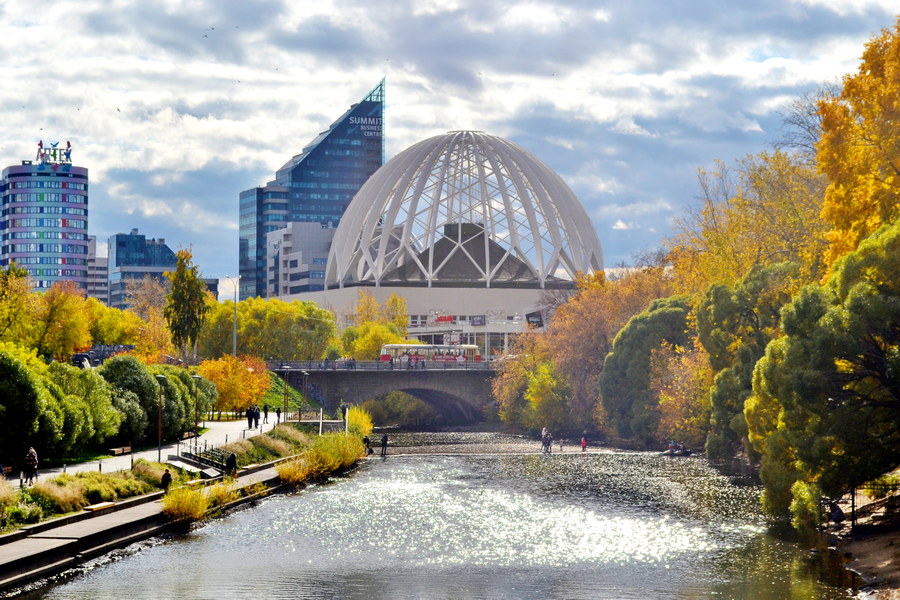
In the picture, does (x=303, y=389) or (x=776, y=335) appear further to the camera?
(x=303, y=389)

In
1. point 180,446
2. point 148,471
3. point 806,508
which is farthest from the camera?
point 180,446

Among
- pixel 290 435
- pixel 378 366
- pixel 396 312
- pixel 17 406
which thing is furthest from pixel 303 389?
pixel 17 406

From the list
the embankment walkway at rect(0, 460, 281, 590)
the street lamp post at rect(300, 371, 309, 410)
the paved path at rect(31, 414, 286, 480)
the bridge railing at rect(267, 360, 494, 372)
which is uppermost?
the bridge railing at rect(267, 360, 494, 372)

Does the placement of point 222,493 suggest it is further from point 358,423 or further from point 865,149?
point 358,423

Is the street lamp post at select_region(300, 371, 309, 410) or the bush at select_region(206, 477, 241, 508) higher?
the street lamp post at select_region(300, 371, 309, 410)

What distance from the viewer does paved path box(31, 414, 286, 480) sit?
142 feet

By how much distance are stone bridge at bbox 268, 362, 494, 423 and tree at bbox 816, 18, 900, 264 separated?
62.9 meters

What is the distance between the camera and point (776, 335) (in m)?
48.3

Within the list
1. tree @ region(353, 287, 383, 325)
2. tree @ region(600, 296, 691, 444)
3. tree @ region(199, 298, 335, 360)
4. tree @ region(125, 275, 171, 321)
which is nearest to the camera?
tree @ region(600, 296, 691, 444)

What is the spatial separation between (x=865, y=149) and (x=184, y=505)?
25018 mm

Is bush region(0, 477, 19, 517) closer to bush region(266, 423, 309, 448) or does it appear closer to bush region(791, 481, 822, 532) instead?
bush region(791, 481, 822, 532)

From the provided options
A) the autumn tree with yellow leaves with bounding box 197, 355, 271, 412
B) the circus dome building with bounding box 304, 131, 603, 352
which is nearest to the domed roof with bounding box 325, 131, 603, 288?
the circus dome building with bounding box 304, 131, 603, 352

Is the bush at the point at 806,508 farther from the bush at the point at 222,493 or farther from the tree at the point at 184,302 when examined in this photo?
the tree at the point at 184,302

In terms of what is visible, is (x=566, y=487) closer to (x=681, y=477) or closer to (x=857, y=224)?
(x=681, y=477)
